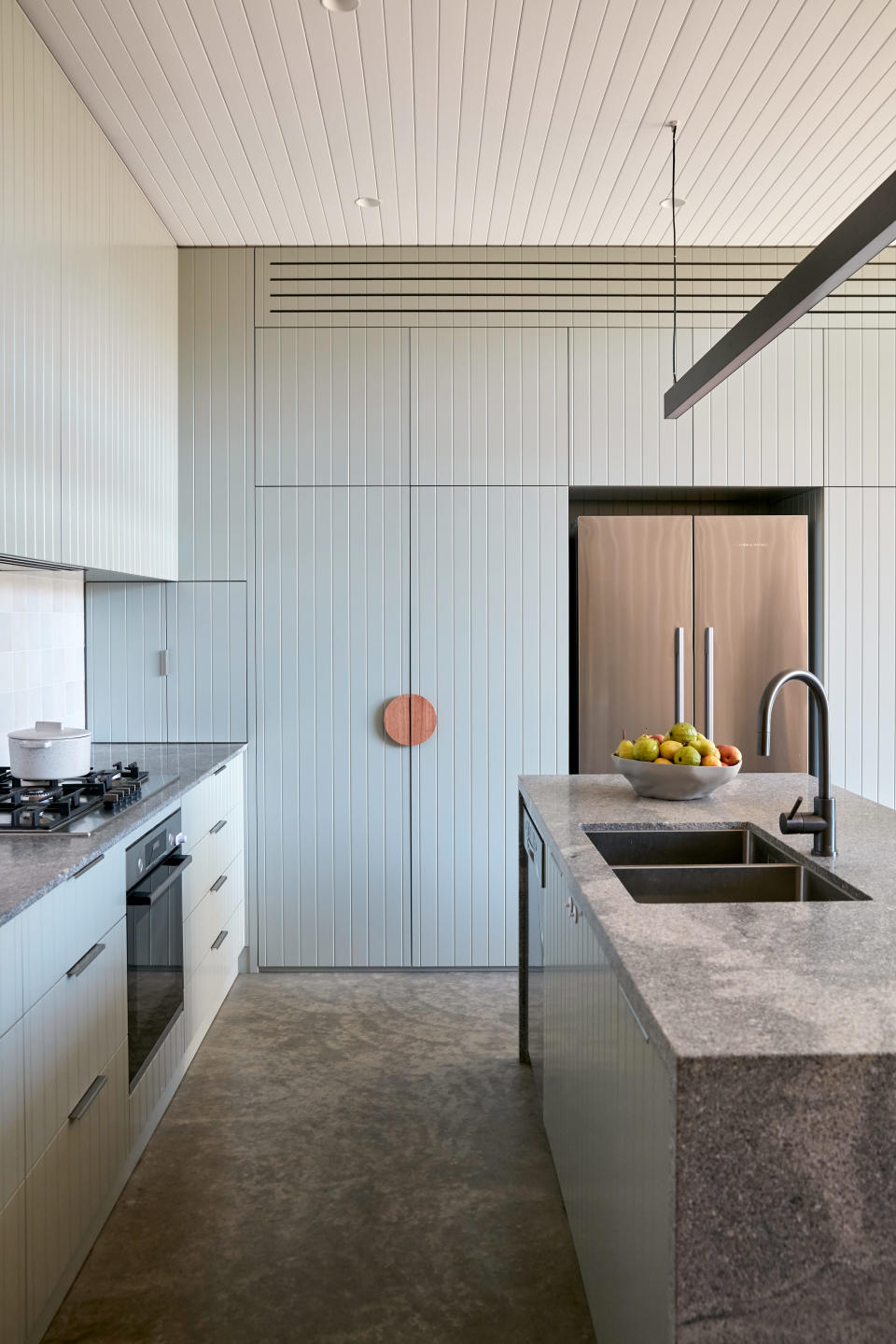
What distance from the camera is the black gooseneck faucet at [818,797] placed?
195cm

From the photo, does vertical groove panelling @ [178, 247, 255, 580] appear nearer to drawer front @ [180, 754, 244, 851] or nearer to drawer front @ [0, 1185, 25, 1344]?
drawer front @ [180, 754, 244, 851]

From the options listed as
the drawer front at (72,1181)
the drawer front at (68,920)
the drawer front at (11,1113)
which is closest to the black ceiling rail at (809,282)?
the drawer front at (68,920)

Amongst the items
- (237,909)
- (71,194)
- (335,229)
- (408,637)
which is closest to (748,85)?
(335,229)

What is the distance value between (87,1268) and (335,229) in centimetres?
344

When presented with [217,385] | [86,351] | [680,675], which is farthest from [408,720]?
[86,351]

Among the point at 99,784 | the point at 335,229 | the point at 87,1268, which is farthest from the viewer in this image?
the point at 335,229

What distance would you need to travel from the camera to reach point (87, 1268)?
6.85 feet

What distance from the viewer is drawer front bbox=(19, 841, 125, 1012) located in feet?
5.78

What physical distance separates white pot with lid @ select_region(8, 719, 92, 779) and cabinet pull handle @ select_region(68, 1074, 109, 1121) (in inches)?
32.4

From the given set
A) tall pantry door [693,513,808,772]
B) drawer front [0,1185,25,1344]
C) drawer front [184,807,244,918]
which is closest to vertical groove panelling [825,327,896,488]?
tall pantry door [693,513,808,772]

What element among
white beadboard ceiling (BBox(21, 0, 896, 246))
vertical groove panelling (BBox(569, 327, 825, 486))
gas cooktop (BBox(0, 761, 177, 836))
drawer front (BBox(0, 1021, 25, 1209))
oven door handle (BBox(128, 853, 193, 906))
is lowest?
drawer front (BBox(0, 1021, 25, 1209))

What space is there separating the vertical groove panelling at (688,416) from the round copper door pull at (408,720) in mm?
1117

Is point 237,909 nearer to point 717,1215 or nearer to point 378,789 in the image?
point 378,789

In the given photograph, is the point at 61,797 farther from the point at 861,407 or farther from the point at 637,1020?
the point at 861,407
